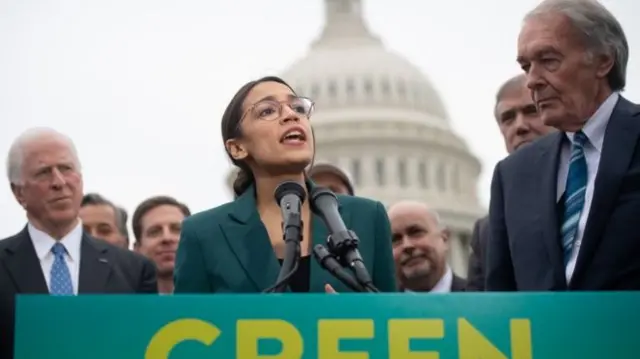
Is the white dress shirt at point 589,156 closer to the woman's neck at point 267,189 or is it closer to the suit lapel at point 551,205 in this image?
the suit lapel at point 551,205

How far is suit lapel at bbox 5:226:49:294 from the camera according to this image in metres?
6.82

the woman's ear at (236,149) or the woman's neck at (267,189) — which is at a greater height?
the woman's ear at (236,149)

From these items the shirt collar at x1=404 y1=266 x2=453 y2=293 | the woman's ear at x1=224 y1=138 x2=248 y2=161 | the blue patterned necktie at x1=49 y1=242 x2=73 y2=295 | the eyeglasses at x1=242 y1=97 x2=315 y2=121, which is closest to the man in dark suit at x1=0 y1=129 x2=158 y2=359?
the blue patterned necktie at x1=49 y1=242 x2=73 y2=295

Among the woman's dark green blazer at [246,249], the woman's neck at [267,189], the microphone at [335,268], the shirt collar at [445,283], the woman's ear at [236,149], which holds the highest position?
the shirt collar at [445,283]

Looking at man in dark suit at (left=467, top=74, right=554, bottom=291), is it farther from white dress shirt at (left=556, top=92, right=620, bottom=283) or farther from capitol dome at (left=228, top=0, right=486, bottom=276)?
capitol dome at (left=228, top=0, right=486, bottom=276)

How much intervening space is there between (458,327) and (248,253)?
1626 mm

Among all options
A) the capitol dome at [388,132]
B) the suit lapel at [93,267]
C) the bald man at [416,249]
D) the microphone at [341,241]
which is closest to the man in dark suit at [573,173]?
the microphone at [341,241]

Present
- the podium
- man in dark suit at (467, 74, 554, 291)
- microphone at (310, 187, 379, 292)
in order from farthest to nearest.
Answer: man in dark suit at (467, 74, 554, 291), microphone at (310, 187, 379, 292), the podium

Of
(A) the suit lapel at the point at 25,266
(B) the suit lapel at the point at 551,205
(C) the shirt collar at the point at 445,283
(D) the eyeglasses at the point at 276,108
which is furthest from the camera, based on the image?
(C) the shirt collar at the point at 445,283

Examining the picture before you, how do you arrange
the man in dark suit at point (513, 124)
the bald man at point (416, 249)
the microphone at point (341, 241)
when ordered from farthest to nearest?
1. the bald man at point (416, 249)
2. the man in dark suit at point (513, 124)
3. the microphone at point (341, 241)

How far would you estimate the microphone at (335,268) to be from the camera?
167 inches

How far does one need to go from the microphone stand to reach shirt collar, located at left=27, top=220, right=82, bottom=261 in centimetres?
316

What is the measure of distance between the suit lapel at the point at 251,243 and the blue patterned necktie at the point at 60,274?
2132mm

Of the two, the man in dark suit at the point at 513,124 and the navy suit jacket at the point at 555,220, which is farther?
the man in dark suit at the point at 513,124
